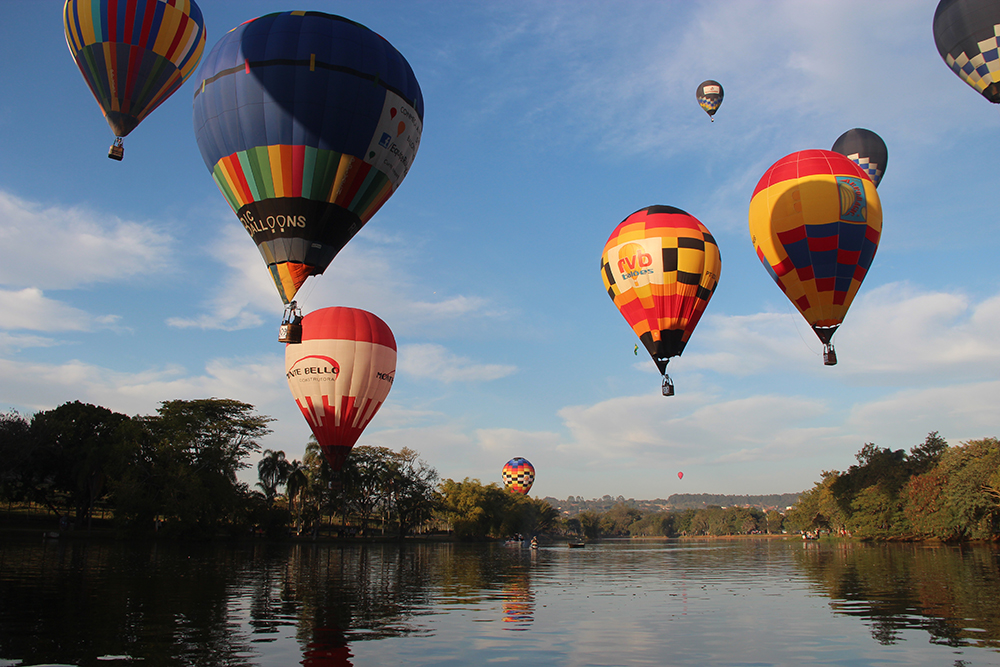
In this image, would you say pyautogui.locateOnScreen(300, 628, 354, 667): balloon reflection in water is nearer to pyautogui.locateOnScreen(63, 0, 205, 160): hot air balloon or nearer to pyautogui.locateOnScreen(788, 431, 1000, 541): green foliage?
pyautogui.locateOnScreen(63, 0, 205, 160): hot air balloon

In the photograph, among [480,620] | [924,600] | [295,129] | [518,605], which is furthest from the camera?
[295,129]

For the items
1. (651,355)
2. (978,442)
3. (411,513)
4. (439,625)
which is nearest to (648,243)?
(651,355)

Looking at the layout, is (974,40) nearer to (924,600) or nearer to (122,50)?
(924,600)

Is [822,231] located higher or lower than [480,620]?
higher

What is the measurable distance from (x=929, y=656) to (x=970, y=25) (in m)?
24.9

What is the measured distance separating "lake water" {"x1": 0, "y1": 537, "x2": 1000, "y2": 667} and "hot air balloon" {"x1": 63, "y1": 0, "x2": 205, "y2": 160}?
16739 mm

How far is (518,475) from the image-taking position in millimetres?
92375

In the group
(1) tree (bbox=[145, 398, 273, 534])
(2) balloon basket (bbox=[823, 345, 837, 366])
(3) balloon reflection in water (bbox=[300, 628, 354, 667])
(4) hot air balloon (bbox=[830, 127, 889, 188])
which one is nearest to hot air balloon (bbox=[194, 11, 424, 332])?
(3) balloon reflection in water (bbox=[300, 628, 354, 667])

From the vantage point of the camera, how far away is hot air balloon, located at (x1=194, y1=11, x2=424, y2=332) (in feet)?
60.0

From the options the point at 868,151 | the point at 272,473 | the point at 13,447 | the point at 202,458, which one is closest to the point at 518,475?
the point at 272,473

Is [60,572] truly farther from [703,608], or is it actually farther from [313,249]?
[703,608]

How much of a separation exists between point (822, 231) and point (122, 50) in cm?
2687

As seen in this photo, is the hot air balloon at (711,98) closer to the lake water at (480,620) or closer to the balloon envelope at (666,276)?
the balloon envelope at (666,276)

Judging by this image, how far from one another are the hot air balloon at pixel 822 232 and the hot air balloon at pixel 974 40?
5.48 metres
